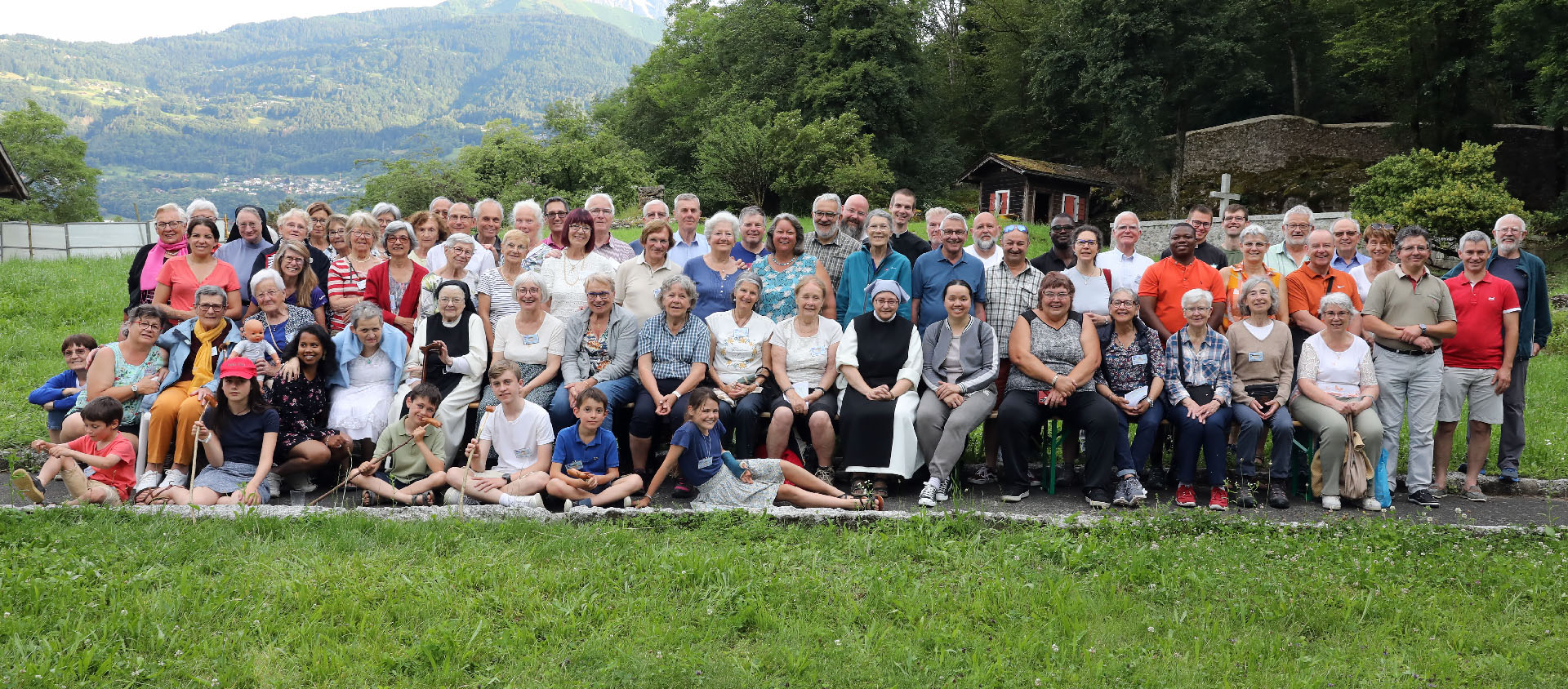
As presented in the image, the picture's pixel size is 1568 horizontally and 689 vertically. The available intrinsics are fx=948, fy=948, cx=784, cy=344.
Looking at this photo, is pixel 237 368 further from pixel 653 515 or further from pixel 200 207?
pixel 653 515

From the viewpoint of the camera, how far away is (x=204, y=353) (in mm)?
6668

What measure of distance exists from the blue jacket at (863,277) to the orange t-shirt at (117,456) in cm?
492

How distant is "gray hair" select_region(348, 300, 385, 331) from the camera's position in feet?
22.0

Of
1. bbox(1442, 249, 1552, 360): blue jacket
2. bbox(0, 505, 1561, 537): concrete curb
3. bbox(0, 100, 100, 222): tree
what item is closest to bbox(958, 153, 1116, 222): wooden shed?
bbox(1442, 249, 1552, 360): blue jacket

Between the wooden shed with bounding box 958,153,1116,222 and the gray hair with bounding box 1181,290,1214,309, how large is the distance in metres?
24.5

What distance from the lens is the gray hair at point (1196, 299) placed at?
21.5ft

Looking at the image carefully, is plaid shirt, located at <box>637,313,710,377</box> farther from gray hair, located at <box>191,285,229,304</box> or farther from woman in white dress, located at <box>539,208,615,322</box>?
gray hair, located at <box>191,285,229,304</box>

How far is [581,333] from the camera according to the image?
6977 mm

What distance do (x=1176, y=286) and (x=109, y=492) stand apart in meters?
7.35

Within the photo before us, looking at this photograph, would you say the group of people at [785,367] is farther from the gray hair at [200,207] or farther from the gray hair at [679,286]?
the gray hair at [200,207]

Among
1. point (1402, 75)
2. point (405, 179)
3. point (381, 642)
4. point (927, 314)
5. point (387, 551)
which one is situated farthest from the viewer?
point (405, 179)

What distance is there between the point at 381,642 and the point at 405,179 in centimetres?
4094

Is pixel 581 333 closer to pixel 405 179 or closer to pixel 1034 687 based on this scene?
pixel 1034 687

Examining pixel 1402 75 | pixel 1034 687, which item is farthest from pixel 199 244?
pixel 1402 75
